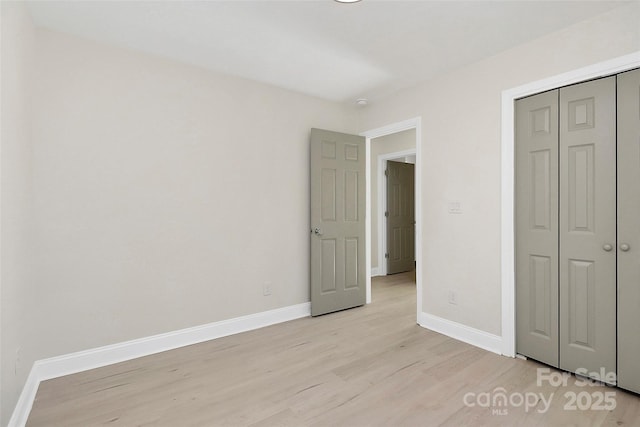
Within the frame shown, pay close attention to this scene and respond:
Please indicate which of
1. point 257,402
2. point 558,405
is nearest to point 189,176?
point 257,402

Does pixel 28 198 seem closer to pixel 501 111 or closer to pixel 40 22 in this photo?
pixel 40 22

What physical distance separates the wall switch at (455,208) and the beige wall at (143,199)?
1574mm

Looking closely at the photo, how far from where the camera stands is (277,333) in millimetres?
3123

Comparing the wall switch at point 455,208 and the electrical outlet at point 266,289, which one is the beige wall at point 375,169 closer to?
the wall switch at point 455,208

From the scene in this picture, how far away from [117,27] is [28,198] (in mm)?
1350

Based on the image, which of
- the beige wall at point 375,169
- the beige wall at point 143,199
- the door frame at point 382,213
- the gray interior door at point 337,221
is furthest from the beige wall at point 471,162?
the door frame at point 382,213

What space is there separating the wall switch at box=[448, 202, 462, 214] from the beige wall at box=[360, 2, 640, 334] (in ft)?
0.13

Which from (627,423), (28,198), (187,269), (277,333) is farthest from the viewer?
(277,333)

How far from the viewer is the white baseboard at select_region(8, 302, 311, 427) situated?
202 centimetres

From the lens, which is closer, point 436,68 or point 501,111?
point 501,111

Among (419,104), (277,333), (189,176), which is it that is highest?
(419,104)

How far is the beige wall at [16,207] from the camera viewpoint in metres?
1.58

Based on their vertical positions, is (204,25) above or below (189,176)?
above

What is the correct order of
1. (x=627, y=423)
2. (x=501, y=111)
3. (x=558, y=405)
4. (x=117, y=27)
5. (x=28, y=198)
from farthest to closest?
(x=501, y=111)
(x=117, y=27)
(x=28, y=198)
(x=558, y=405)
(x=627, y=423)
